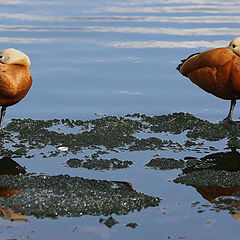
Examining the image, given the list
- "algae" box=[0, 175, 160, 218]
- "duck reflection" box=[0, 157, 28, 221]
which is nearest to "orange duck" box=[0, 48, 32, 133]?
"duck reflection" box=[0, 157, 28, 221]

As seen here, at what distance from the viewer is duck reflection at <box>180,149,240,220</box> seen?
17.3 ft

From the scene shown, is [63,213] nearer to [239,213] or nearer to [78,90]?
[239,213]

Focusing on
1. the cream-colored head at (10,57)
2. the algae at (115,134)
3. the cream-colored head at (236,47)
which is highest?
the cream-colored head at (236,47)

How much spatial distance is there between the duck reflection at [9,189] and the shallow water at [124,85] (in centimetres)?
9

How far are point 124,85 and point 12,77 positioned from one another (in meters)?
3.55

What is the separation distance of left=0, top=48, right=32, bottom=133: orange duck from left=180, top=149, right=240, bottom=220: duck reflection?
8.56ft

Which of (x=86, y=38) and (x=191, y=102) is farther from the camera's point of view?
(x=86, y=38)

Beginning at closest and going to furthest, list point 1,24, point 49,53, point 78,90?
point 78,90 < point 49,53 < point 1,24

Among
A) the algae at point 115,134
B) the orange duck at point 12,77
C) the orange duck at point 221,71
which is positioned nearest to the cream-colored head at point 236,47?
the orange duck at point 221,71

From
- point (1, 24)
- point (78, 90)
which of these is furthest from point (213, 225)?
point (1, 24)

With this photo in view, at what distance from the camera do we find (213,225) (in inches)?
186

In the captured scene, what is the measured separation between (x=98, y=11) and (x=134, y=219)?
1838 centimetres

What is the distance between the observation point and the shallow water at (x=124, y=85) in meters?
4.74

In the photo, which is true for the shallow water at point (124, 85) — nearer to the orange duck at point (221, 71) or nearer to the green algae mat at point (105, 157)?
the green algae mat at point (105, 157)
